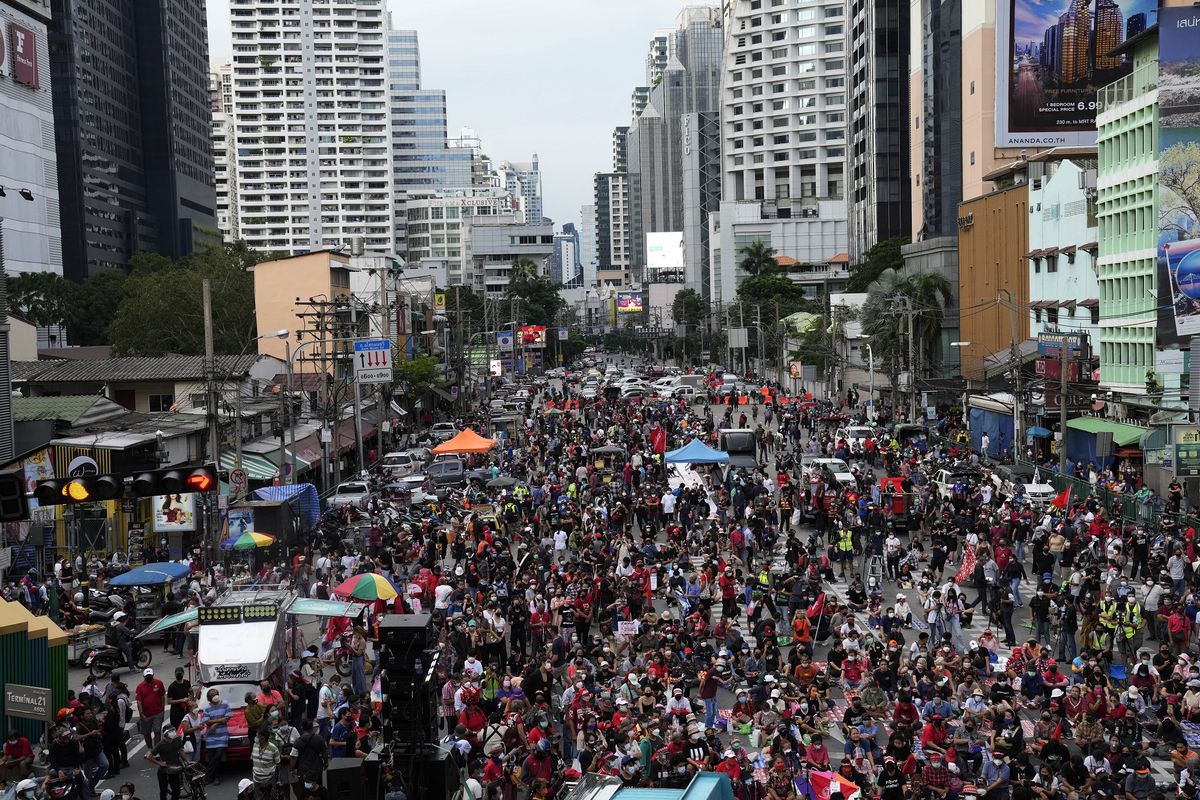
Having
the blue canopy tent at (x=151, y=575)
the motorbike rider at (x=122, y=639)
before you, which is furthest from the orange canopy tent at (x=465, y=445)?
the motorbike rider at (x=122, y=639)

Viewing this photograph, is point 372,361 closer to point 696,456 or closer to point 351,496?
point 351,496

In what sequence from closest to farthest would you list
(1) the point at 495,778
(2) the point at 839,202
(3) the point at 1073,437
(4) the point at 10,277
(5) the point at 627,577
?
1. (1) the point at 495,778
2. (5) the point at 627,577
3. (3) the point at 1073,437
4. (4) the point at 10,277
5. (2) the point at 839,202

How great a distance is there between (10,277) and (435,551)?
61372mm

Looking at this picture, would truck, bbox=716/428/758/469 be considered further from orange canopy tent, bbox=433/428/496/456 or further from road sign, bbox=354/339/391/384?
road sign, bbox=354/339/391/384

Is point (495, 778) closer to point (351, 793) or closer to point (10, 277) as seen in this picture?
point (351, 793)

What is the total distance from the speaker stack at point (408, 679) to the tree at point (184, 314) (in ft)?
198

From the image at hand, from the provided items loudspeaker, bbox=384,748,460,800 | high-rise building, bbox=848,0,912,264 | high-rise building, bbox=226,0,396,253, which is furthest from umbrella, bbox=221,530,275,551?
high-rise building, bbox=226,0,396,253

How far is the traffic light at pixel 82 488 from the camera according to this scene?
→ 17.6 meters

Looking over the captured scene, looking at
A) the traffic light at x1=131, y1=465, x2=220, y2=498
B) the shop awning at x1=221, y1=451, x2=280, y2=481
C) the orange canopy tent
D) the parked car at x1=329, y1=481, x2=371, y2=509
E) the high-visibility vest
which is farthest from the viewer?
the orange canopy tent

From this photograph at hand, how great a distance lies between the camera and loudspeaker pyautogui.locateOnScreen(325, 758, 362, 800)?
14.4 m

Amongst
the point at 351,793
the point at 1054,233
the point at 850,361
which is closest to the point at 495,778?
the point at 351,793

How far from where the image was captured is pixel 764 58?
6152 inches

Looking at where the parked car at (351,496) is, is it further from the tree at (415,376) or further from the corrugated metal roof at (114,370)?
the tree at (415,376)

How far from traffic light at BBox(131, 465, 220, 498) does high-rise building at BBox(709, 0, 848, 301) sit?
430ft
